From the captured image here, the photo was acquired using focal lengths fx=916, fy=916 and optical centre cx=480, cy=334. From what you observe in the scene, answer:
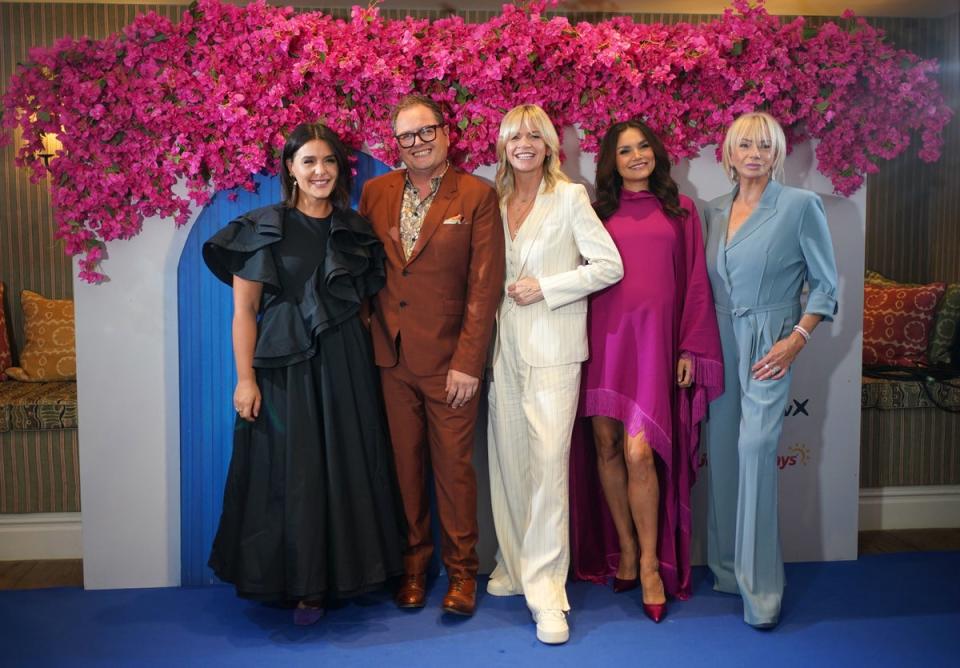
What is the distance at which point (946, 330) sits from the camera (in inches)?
185

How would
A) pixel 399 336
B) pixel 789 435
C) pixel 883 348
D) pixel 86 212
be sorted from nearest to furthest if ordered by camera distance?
pixel 399 336 < pixel 86 212 < pixel 789 435 < pixel 883 348

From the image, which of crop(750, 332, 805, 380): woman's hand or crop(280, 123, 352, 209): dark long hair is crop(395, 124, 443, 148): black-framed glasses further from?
crop(750, 332, 805, 380): woman's hand

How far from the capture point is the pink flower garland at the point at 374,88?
126 inches

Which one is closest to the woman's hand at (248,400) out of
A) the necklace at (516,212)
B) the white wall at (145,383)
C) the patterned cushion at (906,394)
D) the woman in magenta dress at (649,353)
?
the white wall at (145,383)

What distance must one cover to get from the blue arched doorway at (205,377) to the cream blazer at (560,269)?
2.34ft

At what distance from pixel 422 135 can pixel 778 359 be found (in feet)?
4.57

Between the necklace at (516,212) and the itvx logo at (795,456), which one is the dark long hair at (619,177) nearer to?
the necklace at (516,212)

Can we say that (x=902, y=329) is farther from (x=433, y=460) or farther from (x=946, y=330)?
(x=433, y=460)

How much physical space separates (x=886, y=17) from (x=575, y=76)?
3036 mm

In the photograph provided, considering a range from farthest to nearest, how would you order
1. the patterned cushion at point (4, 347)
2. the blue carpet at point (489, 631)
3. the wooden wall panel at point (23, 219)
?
the wooden wall panel at point (23, 219) < the patterned cushion at point (4, 347) < the blue carpet at point (489, 631)

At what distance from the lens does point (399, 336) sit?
310 cm

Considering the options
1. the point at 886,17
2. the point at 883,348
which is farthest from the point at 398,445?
the point at 886,17

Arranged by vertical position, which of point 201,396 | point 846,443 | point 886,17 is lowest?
point 846,443

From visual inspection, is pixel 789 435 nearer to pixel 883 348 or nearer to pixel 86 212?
pixel 883 348
